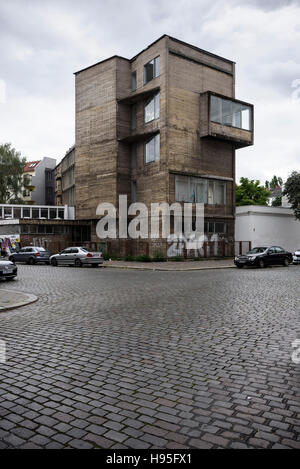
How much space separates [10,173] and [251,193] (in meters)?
37.1

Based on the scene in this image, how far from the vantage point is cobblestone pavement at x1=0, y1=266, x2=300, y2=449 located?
3018 mm

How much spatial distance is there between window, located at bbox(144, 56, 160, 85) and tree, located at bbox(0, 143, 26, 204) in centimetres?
3015

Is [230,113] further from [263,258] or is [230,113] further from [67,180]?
[67,180]

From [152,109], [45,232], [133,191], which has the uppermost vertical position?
[152,109]

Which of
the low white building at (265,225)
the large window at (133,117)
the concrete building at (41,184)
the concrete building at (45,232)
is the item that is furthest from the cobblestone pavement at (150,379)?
the concrete building at (41,184)

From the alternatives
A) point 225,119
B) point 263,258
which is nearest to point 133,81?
point 225,119

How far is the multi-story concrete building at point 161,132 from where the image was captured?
101 ft

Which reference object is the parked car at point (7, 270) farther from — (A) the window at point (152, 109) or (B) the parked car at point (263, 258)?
(A) the window at point (152, 109)

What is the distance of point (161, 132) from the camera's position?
101 feet

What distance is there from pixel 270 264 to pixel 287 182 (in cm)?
1383

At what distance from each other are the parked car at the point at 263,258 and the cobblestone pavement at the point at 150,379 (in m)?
16.1

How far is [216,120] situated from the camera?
3209 centimetres

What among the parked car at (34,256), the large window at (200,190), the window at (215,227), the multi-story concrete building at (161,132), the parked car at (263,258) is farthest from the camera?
the window at (215,227)
